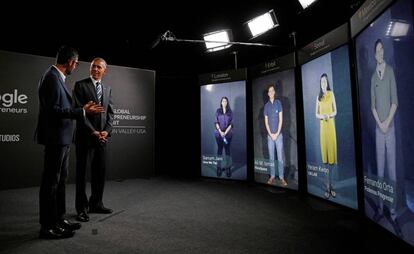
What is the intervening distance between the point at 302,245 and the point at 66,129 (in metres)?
2.23

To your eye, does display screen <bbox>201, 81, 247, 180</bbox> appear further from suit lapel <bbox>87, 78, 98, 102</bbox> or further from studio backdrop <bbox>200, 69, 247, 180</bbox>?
suit lapel <bbox>87, 78, 98, 102</bbox>

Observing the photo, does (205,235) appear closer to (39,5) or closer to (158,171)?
(158,171)

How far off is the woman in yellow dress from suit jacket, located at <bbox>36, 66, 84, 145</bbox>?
2.94 metres

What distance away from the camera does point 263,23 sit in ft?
15.1

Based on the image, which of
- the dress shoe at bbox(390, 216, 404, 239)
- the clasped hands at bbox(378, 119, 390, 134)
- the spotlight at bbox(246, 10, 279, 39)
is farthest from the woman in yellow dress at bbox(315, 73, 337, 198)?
the spotlight at bbox(246, 10, 279, 39)

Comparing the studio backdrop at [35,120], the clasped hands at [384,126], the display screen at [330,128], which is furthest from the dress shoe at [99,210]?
the clasped hands at [384,126]

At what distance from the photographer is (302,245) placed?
2201 millimetres

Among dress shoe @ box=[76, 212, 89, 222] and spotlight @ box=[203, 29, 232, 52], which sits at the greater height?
spotlight @ box=[203, 29, 232, 52]

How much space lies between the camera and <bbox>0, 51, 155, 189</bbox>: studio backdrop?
4.71 metres

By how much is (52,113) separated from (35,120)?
11.0 feet

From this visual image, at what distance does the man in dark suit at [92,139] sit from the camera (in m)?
2.92

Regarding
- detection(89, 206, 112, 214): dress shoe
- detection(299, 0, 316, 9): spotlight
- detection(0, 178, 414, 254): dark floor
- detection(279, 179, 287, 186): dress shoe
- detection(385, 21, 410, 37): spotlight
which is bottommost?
detection(0, 178, 414, 254): dark floor

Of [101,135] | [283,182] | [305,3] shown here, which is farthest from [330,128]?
[101,135]

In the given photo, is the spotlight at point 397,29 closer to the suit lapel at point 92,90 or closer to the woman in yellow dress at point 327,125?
the woman in yellow dress at point 327,125
